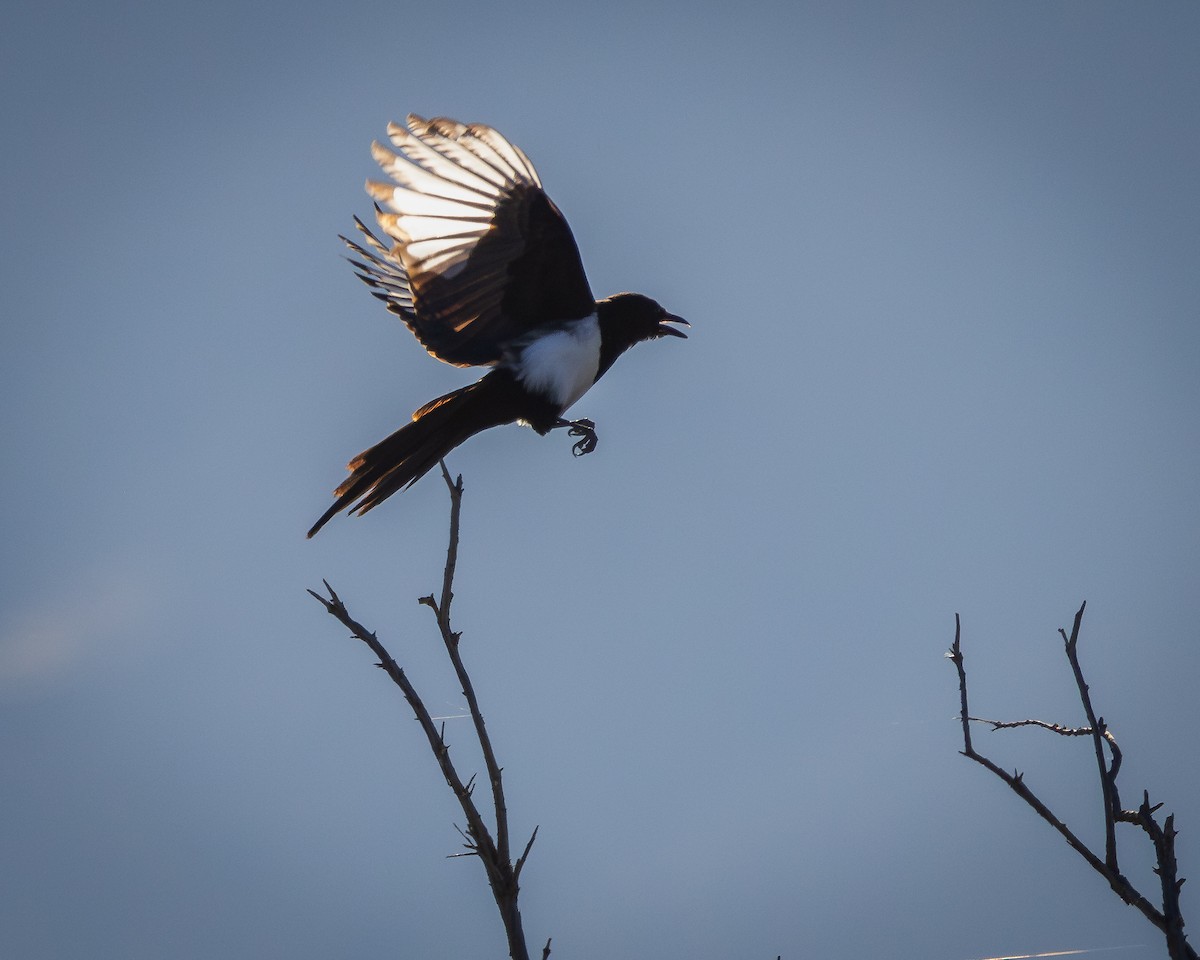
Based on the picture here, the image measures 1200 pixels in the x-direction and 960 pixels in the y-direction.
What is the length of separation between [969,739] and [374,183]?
12.3ft

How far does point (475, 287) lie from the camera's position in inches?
209

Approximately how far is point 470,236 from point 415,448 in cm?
102

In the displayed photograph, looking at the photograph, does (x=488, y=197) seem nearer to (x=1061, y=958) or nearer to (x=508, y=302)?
(x=508, y=302)

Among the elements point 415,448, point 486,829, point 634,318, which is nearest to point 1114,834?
point 486,829

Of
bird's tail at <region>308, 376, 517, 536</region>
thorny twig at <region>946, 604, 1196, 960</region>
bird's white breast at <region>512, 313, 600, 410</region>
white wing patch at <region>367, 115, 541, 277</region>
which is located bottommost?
thorny twig at <region>946, 604, 1196, 960</region>

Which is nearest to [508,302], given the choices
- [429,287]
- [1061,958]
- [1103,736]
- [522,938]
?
[429,287]

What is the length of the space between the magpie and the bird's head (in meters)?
0.58

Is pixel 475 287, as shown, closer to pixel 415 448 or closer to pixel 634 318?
pixel 415 448

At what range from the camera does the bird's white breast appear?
5492 mm

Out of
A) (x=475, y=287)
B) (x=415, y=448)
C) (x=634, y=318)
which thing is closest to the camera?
(x=415, y=448)

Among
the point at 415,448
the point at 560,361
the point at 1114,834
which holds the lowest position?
the point at 1114,834

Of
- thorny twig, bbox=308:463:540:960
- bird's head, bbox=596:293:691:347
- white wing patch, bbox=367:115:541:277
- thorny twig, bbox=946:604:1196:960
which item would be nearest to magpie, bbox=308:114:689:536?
white wing patch, bbox=367:115:541:277

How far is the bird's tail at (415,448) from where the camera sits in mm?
4762

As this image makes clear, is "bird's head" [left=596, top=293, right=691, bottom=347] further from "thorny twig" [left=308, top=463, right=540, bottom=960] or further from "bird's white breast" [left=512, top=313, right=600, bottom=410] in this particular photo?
"thorny twig" [left=308, top=463, right=540, bottom=960]
